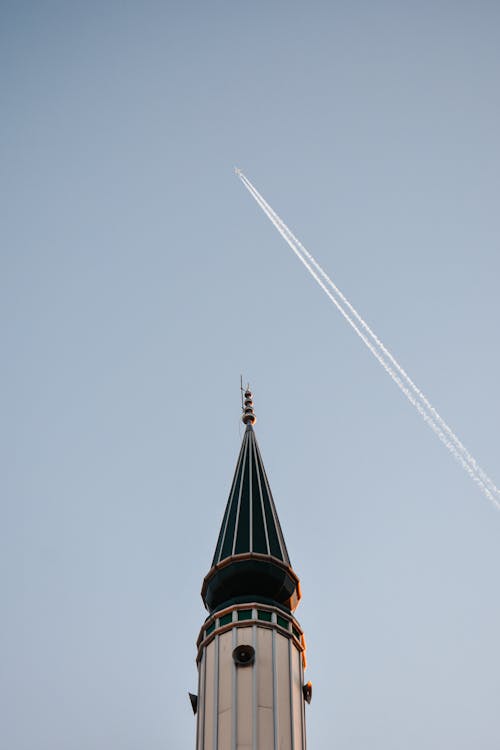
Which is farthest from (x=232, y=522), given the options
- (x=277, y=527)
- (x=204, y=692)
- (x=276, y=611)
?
(x=204, y=692)

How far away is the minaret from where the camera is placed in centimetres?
3144

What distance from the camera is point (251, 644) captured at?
33.2m

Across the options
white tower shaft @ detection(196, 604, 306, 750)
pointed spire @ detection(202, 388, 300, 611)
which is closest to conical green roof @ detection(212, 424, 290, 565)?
pointed spire @ detection(202, 388, 300, 611)

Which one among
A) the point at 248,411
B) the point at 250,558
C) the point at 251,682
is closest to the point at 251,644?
the point at 251,682

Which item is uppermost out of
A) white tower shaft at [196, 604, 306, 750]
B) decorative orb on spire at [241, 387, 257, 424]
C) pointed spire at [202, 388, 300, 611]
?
decorative orb on spire at [241, 387, 257, 424]

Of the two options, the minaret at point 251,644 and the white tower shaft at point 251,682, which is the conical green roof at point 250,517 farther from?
the white tower shaft at point 251,682

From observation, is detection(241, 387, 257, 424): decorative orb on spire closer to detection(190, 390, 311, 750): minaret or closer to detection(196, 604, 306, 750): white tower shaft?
detection(190, 390, 311, 750): minaret

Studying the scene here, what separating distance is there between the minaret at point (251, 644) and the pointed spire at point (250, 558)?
0.12ft

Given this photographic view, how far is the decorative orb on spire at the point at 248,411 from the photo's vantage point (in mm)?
45197

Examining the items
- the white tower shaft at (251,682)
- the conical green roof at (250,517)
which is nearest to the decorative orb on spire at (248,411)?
the conical green roof at (250,517)

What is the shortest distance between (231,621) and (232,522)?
5.03 meters

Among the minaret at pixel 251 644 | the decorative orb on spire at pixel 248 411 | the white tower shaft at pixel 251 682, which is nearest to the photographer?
the white tower shaft at pixel 251 682

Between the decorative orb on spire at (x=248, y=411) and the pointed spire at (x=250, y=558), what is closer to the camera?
the pointed spire at (x=250, y=558)

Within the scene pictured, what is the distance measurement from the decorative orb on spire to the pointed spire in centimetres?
532
